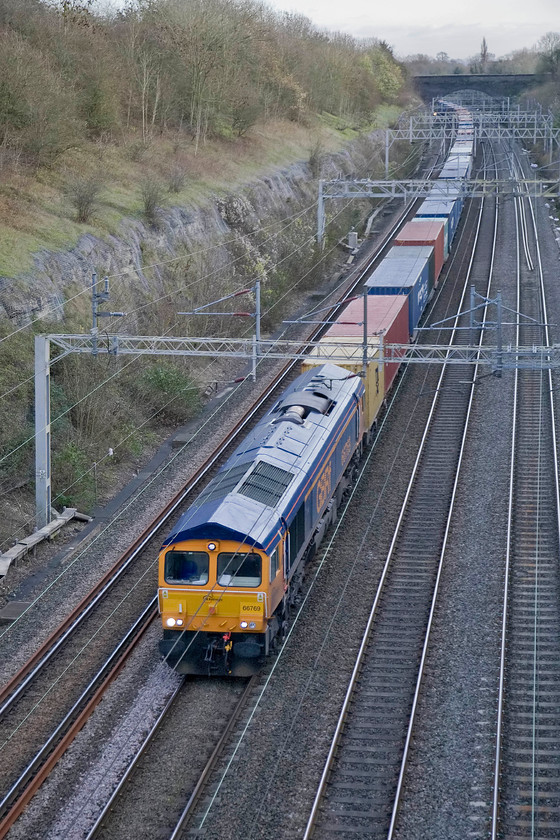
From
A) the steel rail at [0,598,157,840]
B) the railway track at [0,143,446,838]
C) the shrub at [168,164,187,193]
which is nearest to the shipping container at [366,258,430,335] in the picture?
the shrub at [168,164,187,193]

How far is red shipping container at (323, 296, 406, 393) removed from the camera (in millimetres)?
27281

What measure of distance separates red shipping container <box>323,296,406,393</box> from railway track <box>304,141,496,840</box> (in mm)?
3209

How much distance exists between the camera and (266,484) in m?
17.2

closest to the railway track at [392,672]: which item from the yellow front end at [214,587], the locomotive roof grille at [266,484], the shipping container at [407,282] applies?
the yellow front end at [214,587]

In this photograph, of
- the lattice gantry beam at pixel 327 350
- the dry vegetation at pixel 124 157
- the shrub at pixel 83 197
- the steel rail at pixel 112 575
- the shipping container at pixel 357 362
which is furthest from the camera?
the shrub at pixel 83 197

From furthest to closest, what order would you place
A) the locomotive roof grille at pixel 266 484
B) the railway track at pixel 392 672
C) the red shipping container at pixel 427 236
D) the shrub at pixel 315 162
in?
the shrub at pixel 315 162 → the red shipping container at pixel 427 236 → the locomotive roof grille at pixel 266 484 → the railway track at pixel 392 672

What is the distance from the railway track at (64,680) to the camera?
45.9ft

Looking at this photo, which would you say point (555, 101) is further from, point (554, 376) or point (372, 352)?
point (372, 352)

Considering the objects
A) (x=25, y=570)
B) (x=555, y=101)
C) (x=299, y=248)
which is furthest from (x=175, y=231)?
(x=555, y=101)

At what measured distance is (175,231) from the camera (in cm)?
3825

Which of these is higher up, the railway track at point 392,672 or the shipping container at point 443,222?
the shipping container at point 443,222

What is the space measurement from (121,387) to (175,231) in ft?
36.3

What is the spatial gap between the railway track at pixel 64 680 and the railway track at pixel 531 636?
640cm

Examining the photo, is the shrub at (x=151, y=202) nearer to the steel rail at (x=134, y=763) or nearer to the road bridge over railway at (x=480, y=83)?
the steel rail at (x=134, y=763)
